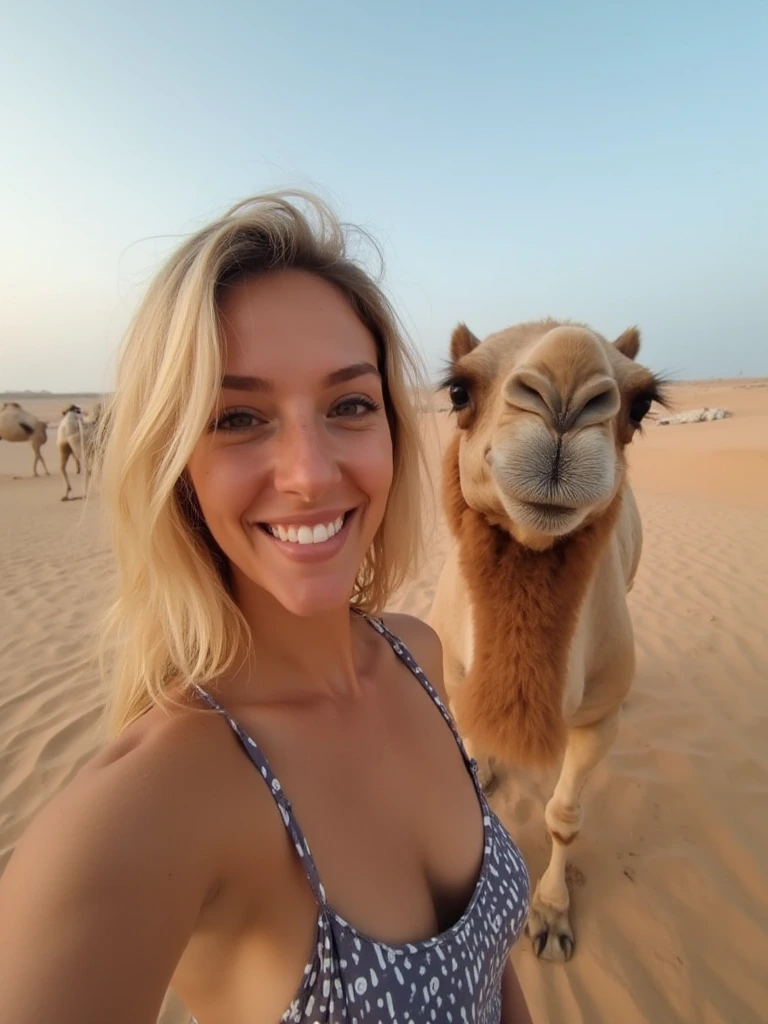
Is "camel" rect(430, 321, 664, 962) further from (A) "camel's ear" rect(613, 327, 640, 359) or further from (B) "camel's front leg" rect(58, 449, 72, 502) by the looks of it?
(B) "camel's front leg" rect(58, 449, 72, 502)

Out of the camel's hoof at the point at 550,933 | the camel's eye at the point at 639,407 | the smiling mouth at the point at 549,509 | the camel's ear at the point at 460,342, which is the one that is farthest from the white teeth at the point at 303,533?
the camel's hoof at the point at 550,933

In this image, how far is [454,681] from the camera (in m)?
2.90

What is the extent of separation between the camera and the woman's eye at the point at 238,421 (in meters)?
1.12

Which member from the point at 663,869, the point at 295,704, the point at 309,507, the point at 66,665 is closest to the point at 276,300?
the point at 309,507

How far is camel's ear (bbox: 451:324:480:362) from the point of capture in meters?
2.59

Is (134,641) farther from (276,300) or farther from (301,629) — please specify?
(276,300)

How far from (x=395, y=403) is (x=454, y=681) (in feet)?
6.01

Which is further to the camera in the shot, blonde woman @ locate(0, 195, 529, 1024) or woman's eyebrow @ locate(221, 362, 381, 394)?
woman's eyebrow @ locate(221, 362, 381, 394)

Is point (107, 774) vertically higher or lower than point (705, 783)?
higher

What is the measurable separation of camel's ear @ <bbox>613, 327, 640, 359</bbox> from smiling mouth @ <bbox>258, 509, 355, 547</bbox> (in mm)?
2141

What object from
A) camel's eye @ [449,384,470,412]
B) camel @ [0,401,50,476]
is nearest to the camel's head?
camel's eye @ [449,384,470,412]

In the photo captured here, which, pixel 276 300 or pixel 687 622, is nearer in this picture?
pixel 276 300

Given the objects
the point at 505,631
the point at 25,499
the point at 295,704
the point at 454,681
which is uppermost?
the point at 295,704

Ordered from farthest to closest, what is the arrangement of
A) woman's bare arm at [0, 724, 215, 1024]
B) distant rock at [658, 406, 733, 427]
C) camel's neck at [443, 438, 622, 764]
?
1. distant rock at [658, 406, 733, 427]
2. camel's neck at [443, 438, 622, 764]
3. woman's bare arm at [0, 724, 215, 1024]
